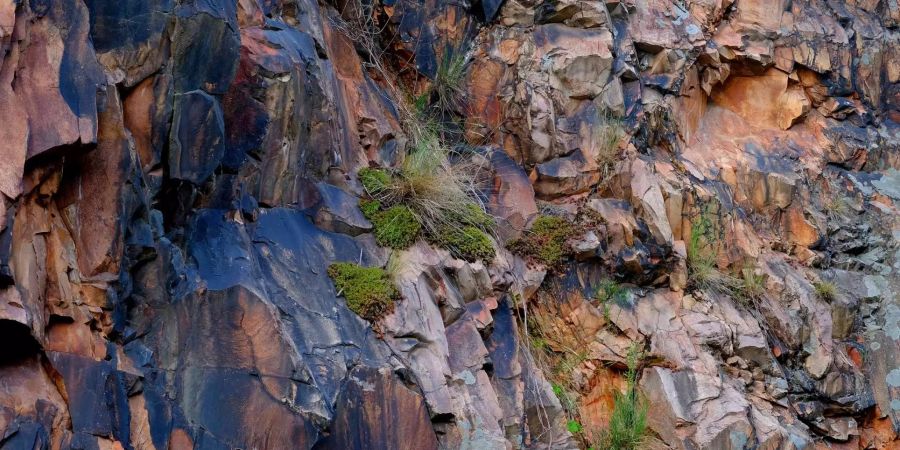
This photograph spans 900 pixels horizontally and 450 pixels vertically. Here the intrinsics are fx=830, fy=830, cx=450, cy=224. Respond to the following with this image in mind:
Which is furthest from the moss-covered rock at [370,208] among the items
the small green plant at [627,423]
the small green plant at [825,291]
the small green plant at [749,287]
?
the small green plant at [825,291]

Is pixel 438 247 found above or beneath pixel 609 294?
above

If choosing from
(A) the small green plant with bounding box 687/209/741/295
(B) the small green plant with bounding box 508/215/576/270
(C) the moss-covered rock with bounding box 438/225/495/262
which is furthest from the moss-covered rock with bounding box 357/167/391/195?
(A) the small green plant with bounding box 687/209/741/295

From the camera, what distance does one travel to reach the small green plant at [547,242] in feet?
21.4

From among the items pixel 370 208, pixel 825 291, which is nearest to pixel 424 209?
pixel 370 208

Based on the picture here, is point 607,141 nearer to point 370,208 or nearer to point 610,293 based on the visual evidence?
point 610,293

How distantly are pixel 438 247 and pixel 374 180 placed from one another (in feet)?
2.16

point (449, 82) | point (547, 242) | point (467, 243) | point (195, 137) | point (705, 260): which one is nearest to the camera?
point (195, 137)

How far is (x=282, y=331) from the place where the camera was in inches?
171

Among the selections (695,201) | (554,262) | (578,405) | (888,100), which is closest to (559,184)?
(554,262)

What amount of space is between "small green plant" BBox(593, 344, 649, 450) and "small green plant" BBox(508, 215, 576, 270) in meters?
1.05

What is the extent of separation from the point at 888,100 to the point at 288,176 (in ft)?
24.4

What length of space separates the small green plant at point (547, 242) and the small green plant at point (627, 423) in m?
1.05

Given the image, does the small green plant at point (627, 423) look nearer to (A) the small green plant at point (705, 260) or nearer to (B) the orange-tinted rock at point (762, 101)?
(A) the small green plant at point (705, 260)

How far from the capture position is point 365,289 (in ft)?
16.3
